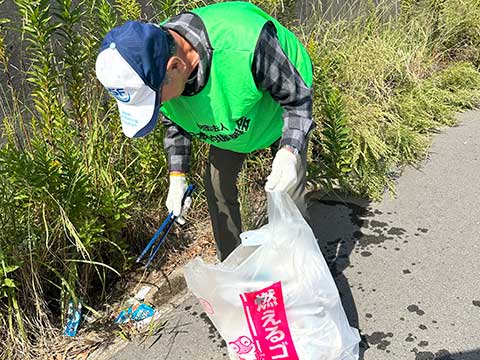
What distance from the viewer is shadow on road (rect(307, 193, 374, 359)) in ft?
8.41

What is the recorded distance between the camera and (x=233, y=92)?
180cm

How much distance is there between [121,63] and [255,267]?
816mm

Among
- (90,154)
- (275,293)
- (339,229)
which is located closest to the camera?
(275,293)

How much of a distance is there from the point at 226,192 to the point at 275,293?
714 millimetres

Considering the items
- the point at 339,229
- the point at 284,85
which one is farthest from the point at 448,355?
the point at 284,85

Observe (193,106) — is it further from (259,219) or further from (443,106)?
(443,106)

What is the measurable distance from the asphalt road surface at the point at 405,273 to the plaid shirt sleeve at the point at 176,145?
79 cm

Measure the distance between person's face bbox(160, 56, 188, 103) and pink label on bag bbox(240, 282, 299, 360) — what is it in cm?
74

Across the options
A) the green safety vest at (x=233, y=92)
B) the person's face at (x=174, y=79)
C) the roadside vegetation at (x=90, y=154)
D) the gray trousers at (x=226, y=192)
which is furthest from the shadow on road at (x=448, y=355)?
the person's face at (x=174, y=79)

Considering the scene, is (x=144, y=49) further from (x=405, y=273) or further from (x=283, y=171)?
(x=405, y=273)

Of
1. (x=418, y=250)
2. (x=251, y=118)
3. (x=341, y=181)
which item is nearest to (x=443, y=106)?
(x=341, y=181)

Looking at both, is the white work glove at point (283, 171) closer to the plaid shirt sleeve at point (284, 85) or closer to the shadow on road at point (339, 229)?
the plaid shirt sleeve at point (284, 85)

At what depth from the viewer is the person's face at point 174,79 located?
5.37 ft

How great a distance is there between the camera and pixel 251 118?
192 cm
